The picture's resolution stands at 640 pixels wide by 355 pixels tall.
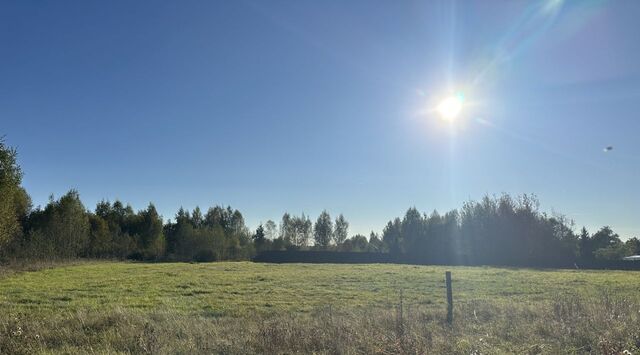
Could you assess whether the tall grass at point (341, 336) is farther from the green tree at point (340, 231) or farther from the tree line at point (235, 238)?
→ the green tree at point (340, 231)

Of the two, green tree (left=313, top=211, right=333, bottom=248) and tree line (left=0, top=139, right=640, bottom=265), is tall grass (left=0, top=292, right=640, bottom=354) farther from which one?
green tree (left=313, top=211, right=333, bottom=248)

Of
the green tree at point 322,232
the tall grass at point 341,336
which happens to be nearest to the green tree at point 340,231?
the green tree at point 322,232

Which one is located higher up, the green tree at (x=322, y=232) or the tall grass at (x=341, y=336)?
the green tree at (x=322, y=232)

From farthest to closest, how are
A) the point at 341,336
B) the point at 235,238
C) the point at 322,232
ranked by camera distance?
the point at 322,232, the point at 235,238, the point at 341,336

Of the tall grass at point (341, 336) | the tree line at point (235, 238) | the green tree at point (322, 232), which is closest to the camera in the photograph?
the tall grass at point (341, 336)

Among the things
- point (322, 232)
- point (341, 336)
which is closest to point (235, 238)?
point (322, 232)

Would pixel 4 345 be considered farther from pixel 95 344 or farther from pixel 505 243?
pixel 505 243

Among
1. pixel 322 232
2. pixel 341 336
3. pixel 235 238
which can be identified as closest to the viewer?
pixel 341 336

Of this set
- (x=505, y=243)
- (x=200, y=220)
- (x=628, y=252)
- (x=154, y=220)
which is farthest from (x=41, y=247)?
(x=628, y=252)

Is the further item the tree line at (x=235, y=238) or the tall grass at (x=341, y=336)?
the tree line at (x=235, y=238)

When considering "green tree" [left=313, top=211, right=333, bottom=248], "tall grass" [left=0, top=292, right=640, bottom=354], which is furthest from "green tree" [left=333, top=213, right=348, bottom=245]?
"tall grass" [left=0, top=292, right=640, bottom=354]

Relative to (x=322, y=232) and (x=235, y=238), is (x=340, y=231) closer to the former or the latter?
(x=322, y=232)

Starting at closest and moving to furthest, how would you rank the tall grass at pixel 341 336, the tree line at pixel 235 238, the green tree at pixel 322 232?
the tall grass at pixel 341 336 → the tree line at pixel 235 238 → the green tree at pixel 322 232

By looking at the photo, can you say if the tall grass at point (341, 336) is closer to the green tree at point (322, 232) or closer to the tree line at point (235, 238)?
the tree line at point (235, 238)
